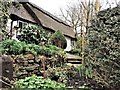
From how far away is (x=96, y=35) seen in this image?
7.12 m

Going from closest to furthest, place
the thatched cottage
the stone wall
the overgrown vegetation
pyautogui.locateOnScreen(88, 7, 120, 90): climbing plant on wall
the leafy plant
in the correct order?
pyautogui.locateOnScreen(88, 7, 120, 90): climbing plant on wall, the leafy plant, the stone wall, the overgrown vegetation, the thatched cottage

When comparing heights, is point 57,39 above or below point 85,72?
above

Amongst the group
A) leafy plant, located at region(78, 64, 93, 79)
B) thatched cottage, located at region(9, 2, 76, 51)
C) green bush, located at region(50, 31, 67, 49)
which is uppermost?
thatched cottage, located at region(9, 2, 76, 51)

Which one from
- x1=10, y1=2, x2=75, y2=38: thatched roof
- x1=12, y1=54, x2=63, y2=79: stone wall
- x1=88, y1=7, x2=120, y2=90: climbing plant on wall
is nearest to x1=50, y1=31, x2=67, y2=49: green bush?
x1=10, y1=2, x2=75, y2=38: thatched roof

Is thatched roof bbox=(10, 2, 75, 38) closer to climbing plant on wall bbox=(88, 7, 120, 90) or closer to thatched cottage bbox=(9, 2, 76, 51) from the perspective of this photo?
thatched cottage bbox=(9, 2, 76, 51)

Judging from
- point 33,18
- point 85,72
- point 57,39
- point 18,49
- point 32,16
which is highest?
point 32,16

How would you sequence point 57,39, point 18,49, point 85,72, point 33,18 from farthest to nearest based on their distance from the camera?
point 33,18
point 57,39
point 18,49
point 85,72

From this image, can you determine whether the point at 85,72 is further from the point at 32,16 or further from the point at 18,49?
the point at 32,16

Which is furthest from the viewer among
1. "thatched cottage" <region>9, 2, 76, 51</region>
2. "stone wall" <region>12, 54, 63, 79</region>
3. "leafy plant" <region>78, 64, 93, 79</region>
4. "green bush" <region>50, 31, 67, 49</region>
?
"green bush" <region>50, 31, 67, 49</region>

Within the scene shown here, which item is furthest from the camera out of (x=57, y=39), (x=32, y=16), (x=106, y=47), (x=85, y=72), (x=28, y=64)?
(x=32, y=16)

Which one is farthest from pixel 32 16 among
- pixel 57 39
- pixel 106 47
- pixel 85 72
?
pixel 106 47

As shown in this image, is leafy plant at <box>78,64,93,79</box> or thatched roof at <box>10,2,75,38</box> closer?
leafy plant at <box>78,64,93,79</box>

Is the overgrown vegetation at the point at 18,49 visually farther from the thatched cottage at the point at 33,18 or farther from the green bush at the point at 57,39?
the green bush at the point at 57,39

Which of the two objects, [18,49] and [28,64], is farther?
[28,64]
